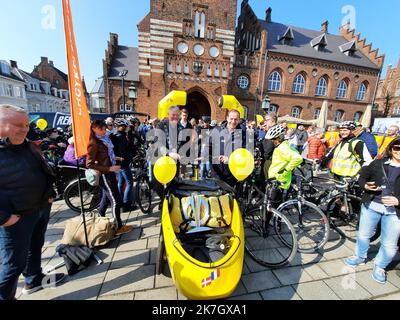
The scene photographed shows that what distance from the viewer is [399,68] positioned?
93.0 feet

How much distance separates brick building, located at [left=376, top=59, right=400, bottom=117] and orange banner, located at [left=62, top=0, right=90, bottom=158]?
40.0 m

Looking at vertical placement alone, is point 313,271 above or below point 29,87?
below

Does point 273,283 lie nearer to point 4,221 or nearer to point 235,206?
point 235,206

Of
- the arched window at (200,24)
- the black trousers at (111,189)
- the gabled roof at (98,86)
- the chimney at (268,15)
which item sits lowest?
the black trousers at (111,189)

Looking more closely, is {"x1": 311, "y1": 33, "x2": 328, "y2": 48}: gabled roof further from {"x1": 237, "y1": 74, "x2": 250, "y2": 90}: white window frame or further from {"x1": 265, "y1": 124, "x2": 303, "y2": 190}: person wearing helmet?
{"x1": 265, "y1": 124, "x2": 303, "y2": 190}: person wearing helmet

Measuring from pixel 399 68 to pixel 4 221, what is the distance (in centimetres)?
4513

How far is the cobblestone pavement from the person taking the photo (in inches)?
78.5

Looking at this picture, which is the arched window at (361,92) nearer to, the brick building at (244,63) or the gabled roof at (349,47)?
the brick building at (244,63)

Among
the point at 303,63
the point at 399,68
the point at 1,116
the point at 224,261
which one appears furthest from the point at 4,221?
the point at 399,68

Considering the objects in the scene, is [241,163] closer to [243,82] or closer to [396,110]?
[243,82]

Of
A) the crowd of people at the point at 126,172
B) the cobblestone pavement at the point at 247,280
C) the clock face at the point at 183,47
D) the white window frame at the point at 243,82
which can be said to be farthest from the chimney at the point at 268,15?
the cobblestone pavement at the point at 247,280

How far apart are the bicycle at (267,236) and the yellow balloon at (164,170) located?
1405mm

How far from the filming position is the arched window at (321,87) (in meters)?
21.0

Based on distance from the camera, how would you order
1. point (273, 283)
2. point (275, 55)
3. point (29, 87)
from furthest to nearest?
1. point (29, 87)
2. point (275, 55)
3. point (273, 283)
